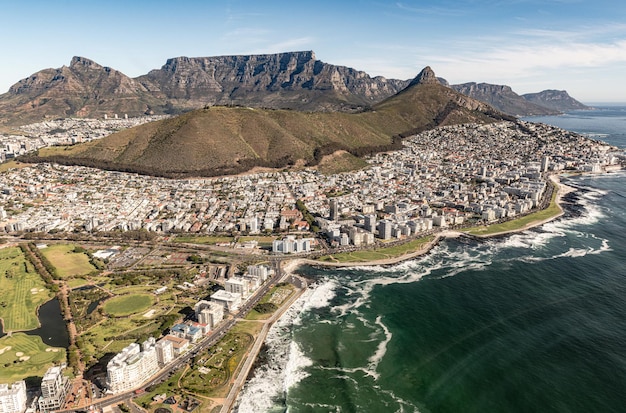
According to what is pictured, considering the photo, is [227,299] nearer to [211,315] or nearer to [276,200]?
[211,315]

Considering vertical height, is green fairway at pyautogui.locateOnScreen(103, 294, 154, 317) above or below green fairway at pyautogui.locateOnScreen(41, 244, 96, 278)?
below

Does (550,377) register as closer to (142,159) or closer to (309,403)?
(309,403)

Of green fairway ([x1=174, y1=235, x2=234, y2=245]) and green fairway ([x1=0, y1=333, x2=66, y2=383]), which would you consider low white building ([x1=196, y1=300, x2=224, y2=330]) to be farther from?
green fairway ([x1=174, y1=235, x2=234, y2=245])

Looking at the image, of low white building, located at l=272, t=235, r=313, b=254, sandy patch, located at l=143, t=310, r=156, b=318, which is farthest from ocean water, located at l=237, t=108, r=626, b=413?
sandy patch, located at l=143, t=310, r=156, b=318

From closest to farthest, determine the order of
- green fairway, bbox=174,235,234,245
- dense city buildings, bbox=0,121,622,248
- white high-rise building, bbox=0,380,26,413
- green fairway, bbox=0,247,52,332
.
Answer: white high-rise building, bbox=0,380,26,413
green fairway, bbox=0,247,52,332
green fairway, bbox=174,235,234,245
dense city buildings, bbox=0,121,622,248

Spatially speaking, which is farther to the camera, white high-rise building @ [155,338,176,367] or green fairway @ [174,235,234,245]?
green fairway @ [174,235,234,245]

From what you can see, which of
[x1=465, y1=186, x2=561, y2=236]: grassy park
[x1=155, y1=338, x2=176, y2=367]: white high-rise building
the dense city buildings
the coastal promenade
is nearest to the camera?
the coastal promenade
